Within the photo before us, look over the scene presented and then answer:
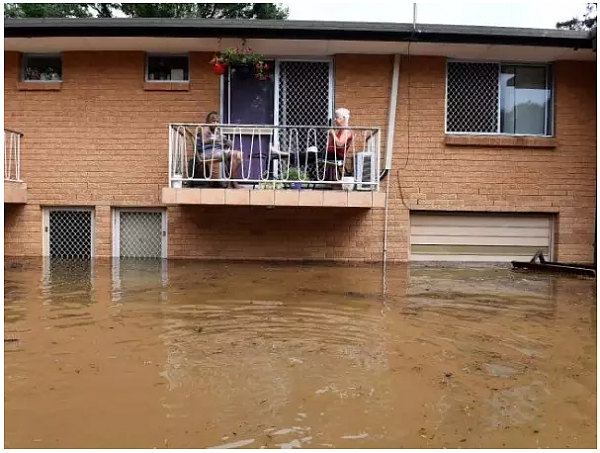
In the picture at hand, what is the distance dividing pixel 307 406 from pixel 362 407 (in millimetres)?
263

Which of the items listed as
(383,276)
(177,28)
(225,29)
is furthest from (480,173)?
(177,28)

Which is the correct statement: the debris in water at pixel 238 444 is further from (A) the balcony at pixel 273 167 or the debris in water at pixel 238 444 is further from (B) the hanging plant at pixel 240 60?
(B) the hanging plant at pixel 240 60

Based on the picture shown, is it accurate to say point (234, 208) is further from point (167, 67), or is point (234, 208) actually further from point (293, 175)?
point (167, 67)

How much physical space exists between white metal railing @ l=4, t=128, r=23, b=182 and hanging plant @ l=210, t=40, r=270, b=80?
142 inches

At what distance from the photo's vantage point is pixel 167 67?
412 inches

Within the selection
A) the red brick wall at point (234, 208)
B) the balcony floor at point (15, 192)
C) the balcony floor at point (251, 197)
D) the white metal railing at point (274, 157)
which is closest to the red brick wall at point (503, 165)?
the red brick wall at point (234, 208)

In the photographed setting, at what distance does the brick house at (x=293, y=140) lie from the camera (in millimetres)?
10258

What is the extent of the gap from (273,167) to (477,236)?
3.90m

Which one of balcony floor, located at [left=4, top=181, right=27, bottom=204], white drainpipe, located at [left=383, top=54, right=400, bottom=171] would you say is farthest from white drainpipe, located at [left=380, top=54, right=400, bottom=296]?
balcony floor, located at [left=4, top=181, right=27, bottom=204]

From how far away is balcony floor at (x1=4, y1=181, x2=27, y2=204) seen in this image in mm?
9625

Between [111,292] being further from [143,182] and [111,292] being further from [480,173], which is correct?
[480,173]

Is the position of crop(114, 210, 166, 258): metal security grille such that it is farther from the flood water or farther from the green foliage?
the flood water

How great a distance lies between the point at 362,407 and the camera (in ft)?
9.42

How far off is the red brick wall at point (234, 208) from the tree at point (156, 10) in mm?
11010
